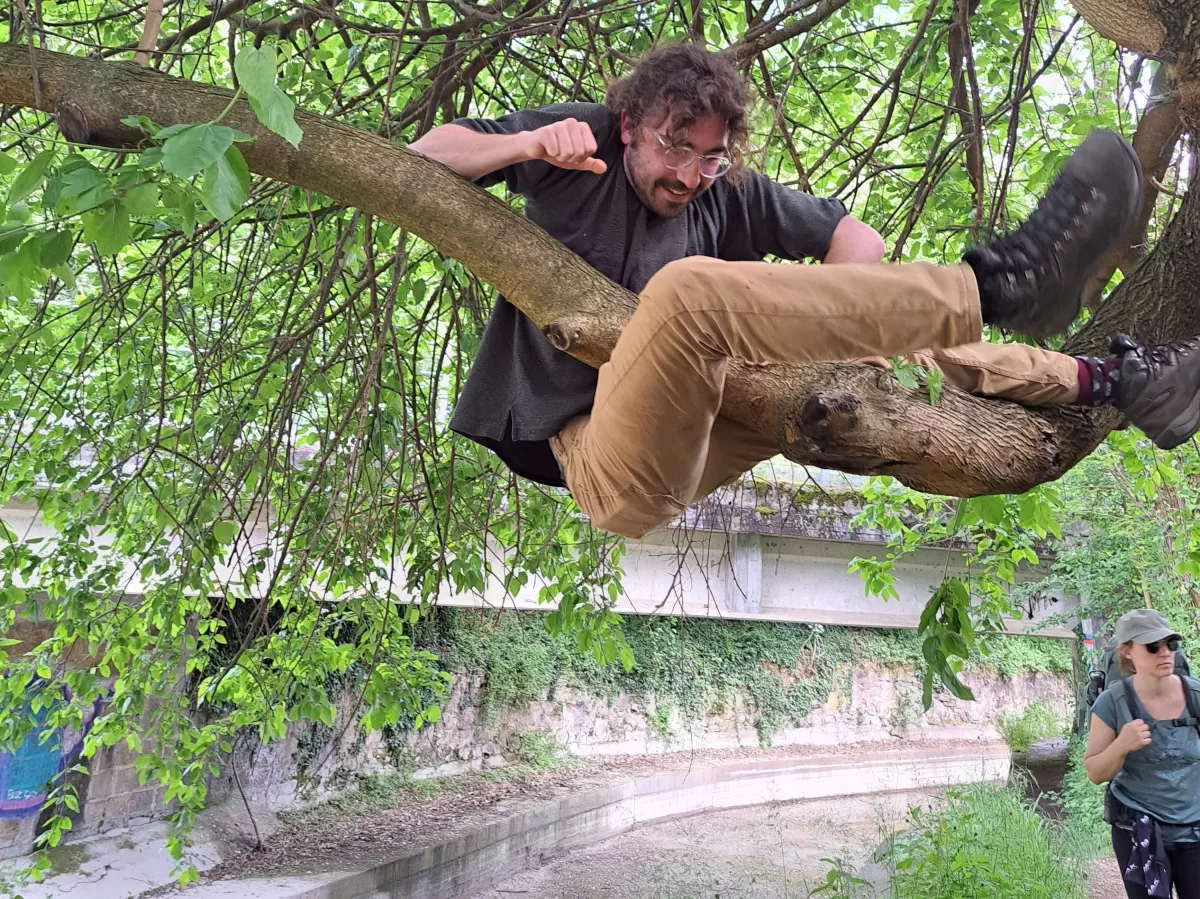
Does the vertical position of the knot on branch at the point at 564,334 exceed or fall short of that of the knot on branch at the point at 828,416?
it exceeds it

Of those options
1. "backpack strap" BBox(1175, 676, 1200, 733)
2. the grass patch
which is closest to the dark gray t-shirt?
"backpack strap" BBox(1175, 676, 1200, 733)

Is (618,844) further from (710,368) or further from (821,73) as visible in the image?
(710,368)

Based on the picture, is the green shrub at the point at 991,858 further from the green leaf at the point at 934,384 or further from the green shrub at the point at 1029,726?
the green shrub at the point at 1029,726

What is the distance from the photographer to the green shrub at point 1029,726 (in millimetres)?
13688

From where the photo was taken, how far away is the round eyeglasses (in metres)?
2.04

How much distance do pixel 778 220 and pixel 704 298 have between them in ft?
2.68

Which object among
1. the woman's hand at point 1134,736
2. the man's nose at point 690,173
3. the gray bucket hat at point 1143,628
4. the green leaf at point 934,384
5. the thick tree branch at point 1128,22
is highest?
the thick tree branch at point 1128,22

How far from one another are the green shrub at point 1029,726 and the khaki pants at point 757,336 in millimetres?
13683

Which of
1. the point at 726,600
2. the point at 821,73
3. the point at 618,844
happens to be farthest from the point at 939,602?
the point at 618,844

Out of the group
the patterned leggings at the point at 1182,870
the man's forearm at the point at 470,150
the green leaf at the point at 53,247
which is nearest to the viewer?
the green leaf at the point at 53,247

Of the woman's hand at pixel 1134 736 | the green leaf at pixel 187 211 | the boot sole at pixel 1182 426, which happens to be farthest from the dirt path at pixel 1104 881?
the green leaf at pixel 187 211

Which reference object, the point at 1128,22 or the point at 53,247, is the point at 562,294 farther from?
the point at 1128,22

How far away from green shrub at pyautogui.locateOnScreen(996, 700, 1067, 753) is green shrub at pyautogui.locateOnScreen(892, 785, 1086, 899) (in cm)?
539

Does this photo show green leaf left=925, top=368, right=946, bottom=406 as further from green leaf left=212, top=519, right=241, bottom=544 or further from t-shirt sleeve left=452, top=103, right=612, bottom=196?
green leaf left=212, top=519, right=241, bottom=544
